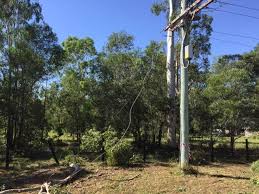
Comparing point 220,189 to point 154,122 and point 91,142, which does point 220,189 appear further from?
point 154,122

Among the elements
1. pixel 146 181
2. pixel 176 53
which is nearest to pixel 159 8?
pixel 176 53

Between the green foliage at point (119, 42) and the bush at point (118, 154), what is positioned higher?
the green foliage at point (119, 42)

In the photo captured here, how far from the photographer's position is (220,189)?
8.75 meters

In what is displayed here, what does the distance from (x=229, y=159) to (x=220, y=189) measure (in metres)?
8.54

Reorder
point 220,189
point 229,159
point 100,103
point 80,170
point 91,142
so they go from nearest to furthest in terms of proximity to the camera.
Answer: point 220,189
point 80,170
point 91,142
point 229,159
point 100,103

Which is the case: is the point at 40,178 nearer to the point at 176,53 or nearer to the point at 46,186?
the point at 46,186

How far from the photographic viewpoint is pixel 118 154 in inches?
484

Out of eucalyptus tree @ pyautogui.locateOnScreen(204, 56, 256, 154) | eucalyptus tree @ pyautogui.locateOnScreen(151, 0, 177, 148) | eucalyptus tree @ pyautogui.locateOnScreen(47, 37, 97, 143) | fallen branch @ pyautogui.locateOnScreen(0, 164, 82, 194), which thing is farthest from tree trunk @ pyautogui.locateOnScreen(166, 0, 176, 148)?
fallen branch @ pyautogui.locateOnScreen(0, 164, 82, 194)

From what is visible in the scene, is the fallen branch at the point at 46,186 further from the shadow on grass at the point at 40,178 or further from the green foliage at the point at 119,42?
the green foliage at the point at 119,42

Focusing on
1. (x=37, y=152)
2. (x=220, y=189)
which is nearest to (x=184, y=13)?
(x=220, y=189)

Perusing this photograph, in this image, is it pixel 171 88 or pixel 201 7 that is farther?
pixel 171 88

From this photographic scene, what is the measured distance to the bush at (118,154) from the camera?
12.2 m

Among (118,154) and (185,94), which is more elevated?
(185,94)

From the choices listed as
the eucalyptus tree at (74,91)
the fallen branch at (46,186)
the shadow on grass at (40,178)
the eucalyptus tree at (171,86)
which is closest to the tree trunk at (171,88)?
the eucalyptus tree at (171,86)
